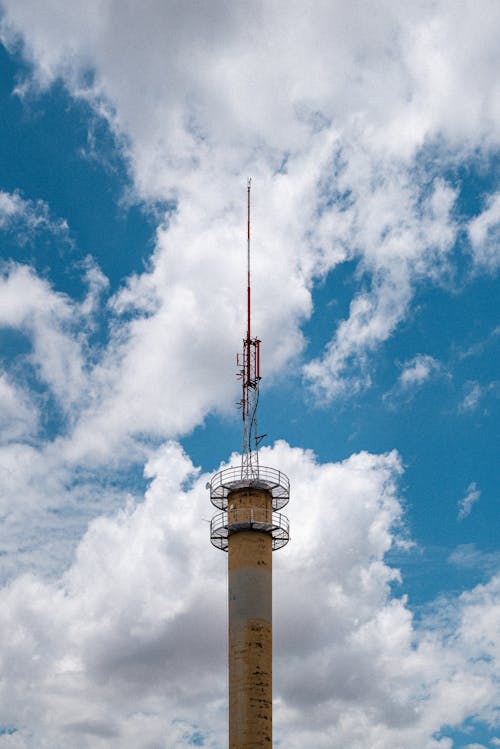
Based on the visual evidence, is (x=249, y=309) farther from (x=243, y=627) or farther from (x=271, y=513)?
(x=243, y=627)

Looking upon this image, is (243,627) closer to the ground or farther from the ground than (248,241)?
closer to the ground

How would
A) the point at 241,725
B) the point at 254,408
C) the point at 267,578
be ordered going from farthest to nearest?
the point at 254,408 → the point at 267,578 → the point at 241,725

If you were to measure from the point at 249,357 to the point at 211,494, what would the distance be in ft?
36.8

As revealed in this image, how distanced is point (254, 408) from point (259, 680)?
20262 mm

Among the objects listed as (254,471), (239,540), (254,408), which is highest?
(254,408)

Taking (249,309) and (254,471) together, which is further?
(249,309)

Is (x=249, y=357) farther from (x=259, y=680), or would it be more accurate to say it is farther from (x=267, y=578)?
(x=259, y=680)

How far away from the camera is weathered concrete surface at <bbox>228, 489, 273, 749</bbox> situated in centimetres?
6353

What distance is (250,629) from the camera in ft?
215

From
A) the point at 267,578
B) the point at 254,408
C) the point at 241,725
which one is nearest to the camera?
the point at 241,725

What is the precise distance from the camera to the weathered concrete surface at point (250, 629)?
208ft

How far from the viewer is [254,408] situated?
7444 cm

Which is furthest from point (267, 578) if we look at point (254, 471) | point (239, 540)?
point (254, 471)

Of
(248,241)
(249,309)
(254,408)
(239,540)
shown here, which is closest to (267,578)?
(239,540)
